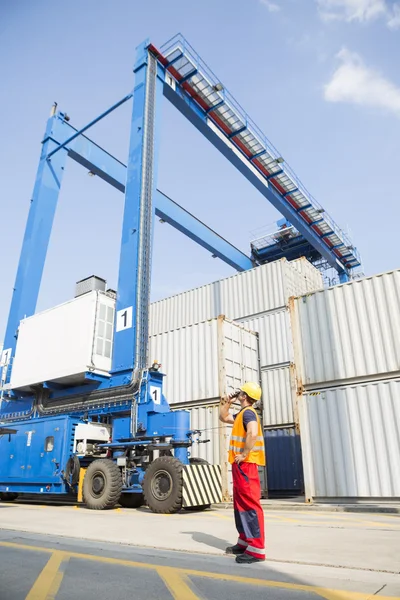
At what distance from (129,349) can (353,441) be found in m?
5.65

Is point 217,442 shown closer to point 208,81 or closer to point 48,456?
point 48,456

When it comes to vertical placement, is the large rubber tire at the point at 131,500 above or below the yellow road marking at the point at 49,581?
above

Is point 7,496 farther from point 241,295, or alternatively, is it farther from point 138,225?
point 241,295

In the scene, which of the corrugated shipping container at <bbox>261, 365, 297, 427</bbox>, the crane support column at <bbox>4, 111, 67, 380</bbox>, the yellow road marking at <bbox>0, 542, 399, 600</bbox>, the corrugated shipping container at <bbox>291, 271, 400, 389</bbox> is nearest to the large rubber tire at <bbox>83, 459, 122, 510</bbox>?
the corrugated shipping container at <bbox>291, 271, 400, 389</bbox>

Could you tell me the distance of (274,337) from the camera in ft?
53.0

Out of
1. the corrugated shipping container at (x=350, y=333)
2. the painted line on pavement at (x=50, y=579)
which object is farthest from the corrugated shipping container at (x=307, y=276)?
the painted line on pavement at (x=50, y=579)

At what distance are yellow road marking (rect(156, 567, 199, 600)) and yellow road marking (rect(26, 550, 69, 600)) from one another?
72 centimetres

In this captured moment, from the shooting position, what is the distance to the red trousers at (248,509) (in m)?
3.77

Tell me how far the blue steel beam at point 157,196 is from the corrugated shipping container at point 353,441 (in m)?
9.45

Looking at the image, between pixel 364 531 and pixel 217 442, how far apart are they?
6.45 metres

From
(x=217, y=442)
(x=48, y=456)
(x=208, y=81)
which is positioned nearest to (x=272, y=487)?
(x=217, y=442)

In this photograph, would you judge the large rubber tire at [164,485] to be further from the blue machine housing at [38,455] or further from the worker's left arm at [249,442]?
the worker's left arm at [249,442]

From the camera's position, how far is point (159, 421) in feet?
32.2

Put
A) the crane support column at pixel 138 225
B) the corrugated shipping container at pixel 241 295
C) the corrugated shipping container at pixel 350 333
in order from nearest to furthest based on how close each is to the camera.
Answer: the corrugated shipping container at pixel 350 333 < the crane support column at pixel 138 225 < the corrugated shipping container at pixel 241 295
